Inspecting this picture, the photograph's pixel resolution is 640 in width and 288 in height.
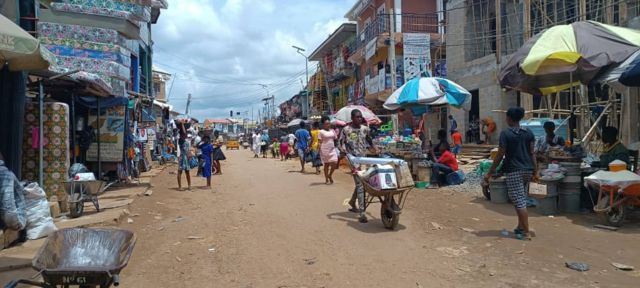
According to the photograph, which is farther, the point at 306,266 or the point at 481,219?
the point at 481,219

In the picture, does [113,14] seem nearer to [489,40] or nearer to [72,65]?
[72,65]

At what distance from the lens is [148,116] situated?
806 inches

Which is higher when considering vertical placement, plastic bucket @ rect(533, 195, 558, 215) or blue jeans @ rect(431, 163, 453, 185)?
blue jeans @ rect(431, 163, 453, 185)

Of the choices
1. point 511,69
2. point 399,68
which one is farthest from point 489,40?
point 511,69

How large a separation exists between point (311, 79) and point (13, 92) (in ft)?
152

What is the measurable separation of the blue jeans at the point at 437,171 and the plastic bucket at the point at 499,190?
8.35 ft

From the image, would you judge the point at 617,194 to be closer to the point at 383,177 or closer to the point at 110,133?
the point at 383,177

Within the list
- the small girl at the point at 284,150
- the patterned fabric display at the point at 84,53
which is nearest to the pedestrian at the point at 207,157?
the patterned fabric display at the point at 84,53

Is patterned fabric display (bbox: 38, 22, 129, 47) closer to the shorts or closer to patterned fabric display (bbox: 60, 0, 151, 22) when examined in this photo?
patterned fabric display (bbox: 60, 0, 151, 22)

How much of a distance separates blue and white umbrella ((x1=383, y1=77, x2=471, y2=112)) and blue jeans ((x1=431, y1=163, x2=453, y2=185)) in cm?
182

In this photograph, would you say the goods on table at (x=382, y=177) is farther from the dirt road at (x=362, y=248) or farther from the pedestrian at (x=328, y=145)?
the pedestrian at (x=328, y=145)

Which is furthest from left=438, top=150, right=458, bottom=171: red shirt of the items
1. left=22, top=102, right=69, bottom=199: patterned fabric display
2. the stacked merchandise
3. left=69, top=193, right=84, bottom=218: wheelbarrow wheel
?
the stacked merchandise

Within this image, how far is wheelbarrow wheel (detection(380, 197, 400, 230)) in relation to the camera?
24.1ft

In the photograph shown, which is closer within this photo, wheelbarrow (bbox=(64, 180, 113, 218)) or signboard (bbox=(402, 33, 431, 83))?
wheelbarrow (bbox=(64, 180, 113, 218))
